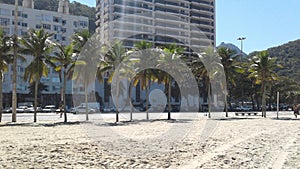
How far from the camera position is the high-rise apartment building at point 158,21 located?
93.3 meters

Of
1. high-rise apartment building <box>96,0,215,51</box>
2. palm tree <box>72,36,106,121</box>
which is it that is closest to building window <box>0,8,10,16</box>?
high-rise apartment building <box>96,0,215,51</box>

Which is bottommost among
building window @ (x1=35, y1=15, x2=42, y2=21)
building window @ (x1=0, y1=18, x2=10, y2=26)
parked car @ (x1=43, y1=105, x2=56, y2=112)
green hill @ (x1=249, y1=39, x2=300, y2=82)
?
parked car @ (x1=43, y1=105, x2=56, y2=112)

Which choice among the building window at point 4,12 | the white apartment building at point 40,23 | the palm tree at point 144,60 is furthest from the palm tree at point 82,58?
the building window at point 4,12

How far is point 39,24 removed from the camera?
83.6m

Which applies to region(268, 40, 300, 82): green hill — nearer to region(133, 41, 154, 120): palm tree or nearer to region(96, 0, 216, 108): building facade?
region(96, 0, 216, 108): building facade

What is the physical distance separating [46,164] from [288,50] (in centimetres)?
10849

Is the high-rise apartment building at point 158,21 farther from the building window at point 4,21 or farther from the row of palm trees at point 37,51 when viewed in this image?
the row of palm trees at point 37,51

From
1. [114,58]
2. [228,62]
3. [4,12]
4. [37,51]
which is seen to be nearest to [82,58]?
[114,58]

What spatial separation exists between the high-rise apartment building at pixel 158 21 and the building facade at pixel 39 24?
359 inches

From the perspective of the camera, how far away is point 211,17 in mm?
116750

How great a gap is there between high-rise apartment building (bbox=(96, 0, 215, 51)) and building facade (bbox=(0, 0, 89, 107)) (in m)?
9.11

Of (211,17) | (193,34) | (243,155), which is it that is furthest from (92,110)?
(211,17)

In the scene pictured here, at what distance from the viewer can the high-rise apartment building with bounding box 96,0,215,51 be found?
93312 millimetres

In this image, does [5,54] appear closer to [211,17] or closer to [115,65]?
[115,65]
